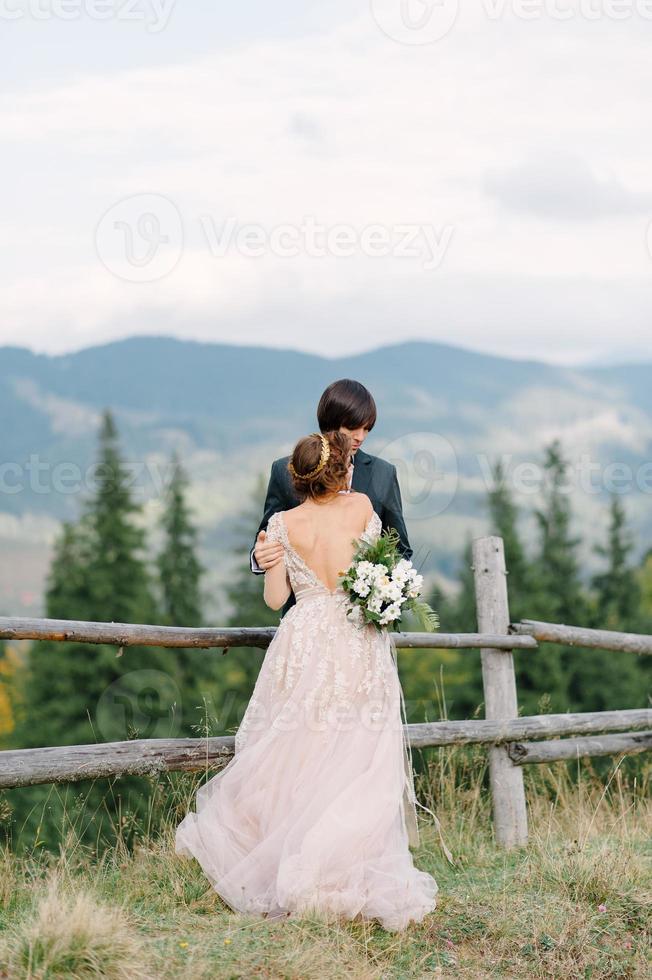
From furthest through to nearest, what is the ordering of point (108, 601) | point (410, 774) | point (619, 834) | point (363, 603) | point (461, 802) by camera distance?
point (108, 601), point (461, 802), point (619, 834), point (410, 774), point (363, 603)

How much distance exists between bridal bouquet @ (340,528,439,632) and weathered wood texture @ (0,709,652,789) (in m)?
1.20

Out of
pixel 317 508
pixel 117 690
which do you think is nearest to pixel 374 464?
pixel 317 508

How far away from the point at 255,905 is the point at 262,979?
70cm

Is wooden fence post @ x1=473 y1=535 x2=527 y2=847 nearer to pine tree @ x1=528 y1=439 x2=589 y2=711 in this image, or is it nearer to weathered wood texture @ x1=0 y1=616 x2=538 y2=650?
weathered wood texture @ x1=0 y1=616 x2=538 y2=650

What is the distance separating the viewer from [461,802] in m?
6.86

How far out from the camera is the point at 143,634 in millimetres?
5574

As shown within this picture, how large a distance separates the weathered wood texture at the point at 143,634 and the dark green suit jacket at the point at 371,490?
46 centimetres

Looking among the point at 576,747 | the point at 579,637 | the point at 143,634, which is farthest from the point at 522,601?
the point at 143,634

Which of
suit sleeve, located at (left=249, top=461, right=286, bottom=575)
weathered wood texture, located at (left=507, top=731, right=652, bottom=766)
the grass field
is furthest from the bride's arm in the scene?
weathered wood texture, located at (left=507, top=731, right=652, bottom=766)

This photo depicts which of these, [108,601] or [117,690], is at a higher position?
[108,601]

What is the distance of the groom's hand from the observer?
516 centimetres

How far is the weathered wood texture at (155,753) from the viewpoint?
517 centimetres

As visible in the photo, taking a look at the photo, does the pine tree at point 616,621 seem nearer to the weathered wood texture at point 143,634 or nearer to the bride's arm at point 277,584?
the weathered wood texture at point 143,634

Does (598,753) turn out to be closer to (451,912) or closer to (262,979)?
(451,912)
